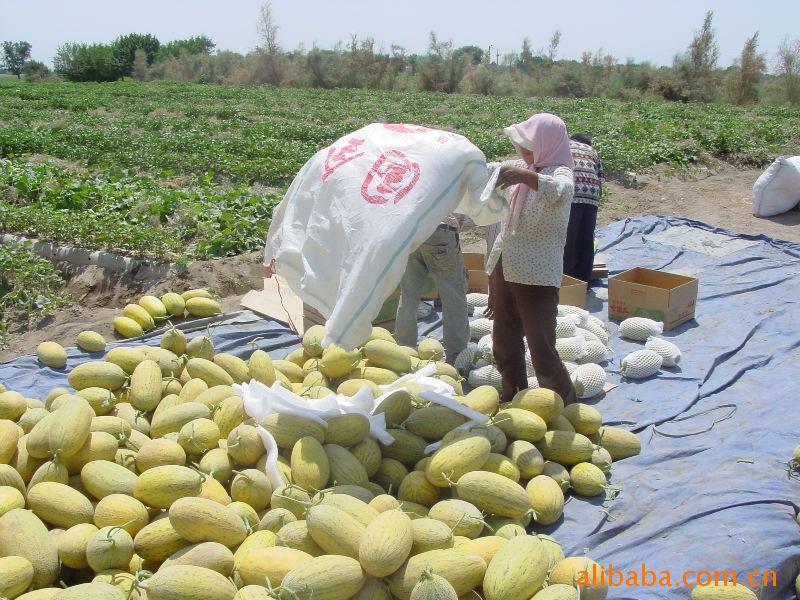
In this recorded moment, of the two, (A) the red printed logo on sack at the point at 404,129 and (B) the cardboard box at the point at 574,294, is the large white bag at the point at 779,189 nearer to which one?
(B) the cardboard box at the point at 574,294

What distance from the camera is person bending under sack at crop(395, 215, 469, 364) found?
5168 mm

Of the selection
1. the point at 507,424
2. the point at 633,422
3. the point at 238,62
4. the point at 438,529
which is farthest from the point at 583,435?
the point at 238,62

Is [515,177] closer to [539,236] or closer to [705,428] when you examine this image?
[539,236]

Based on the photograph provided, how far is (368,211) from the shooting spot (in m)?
3.54

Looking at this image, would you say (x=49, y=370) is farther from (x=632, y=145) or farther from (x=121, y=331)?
(x=632, y=145)

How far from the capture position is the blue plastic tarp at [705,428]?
10.1ft

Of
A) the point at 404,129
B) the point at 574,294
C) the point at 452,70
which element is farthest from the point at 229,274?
the point at 452,70

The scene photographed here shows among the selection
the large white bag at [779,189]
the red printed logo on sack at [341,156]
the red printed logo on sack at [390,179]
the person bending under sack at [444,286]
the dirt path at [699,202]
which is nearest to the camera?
the red printed logo on sack at [390,179]

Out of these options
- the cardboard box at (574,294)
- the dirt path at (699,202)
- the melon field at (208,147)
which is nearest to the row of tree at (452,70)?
the melon field at (208,147)

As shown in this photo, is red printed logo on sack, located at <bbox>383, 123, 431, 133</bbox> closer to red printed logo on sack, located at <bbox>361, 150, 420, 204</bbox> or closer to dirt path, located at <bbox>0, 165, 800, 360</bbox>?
red printed logo on sack, located at <bbox>361, 150, 420, 204</bbox>

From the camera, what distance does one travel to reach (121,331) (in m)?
5.67

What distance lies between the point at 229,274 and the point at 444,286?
2.80 m

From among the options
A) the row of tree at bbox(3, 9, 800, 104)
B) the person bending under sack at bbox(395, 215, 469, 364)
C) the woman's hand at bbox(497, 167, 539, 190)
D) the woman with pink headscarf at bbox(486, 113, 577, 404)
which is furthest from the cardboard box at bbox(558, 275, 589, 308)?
the row of tree at bbox(3, 9, 800, 104)

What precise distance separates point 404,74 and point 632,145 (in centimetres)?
3198
